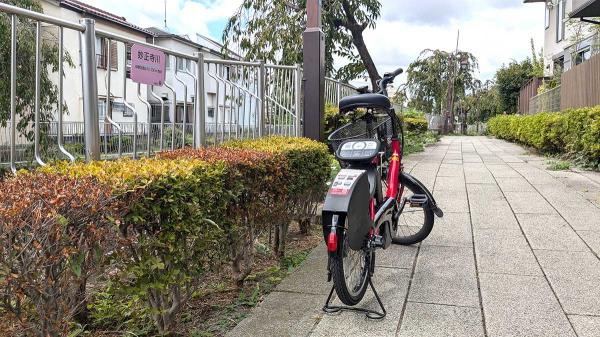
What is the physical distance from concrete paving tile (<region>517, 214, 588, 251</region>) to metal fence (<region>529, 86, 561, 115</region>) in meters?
9.94

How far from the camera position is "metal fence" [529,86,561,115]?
46.1 ft

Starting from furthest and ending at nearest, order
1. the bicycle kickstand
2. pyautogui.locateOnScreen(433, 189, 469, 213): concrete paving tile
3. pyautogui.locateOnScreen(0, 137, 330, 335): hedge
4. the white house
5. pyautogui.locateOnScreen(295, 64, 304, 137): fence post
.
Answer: the white house → pyautogui.locateOnScreen(295, 64, 304, 137): fence post → pyautogui.locateOnScreen(433, 189, 469, 213): concrete paving tile → the bicycle kickstand → pyautogui.locateOnScreen(0, 137, 330, 335): hedge

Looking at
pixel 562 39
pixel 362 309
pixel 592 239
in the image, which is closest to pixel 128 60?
pixel 362 309

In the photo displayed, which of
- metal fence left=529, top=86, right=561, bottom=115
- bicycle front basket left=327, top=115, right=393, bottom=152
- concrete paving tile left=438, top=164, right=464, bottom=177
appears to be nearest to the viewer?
bicycle front basket left=327, top=115, right=393, bottom=152

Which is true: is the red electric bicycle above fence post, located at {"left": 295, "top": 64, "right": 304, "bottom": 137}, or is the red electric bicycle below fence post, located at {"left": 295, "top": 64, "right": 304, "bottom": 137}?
below

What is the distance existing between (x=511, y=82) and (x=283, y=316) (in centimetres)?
3333

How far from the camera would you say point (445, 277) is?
356cm

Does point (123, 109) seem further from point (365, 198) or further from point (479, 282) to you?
point (479, 282)

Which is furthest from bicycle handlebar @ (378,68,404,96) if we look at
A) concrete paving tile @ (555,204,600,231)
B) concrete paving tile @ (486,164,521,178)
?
concrete paving tile @ (486,164,521,178)

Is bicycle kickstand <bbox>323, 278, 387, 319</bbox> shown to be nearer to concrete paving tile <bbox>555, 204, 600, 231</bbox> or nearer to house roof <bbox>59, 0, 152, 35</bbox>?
concrete paving tile <bbox>555, 204, 600, 231</bbox>

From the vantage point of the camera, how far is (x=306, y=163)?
4.27 metres

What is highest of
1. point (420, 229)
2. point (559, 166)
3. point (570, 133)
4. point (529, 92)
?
point (529, 92)

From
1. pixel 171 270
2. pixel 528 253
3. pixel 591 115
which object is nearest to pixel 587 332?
pixel 528 253

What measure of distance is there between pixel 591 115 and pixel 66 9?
20440 millimetres
